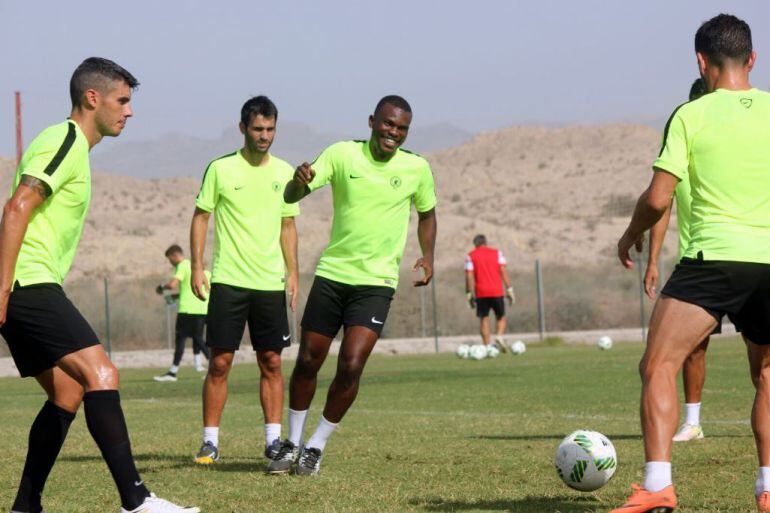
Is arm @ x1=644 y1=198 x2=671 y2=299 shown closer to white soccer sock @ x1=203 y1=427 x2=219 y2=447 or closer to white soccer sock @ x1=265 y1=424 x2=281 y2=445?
white soccer sock @ x1=265 y1=424 x2=281 y2=445

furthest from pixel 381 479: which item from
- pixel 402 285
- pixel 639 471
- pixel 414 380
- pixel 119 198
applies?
pixel 119 198

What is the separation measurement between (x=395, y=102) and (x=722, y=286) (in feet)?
10.3

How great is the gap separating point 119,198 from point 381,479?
7448 centimetres

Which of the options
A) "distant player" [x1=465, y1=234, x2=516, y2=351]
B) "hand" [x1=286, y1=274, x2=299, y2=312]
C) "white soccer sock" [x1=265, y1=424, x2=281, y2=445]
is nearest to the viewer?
"white soccer sock" [x1=265, y1=424, x2=281, y2=445]

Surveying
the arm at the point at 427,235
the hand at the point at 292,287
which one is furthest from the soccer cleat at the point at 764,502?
the hand at the point at 292,287

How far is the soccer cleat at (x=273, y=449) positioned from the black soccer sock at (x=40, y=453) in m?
2.33

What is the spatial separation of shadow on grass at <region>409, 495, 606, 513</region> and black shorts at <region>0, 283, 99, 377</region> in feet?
6.64

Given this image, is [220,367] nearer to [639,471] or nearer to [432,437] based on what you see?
[432,437]

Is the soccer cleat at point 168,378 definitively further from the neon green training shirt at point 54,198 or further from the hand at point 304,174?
the neon green training shirt at point 54,198

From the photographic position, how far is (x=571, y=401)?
579 inches

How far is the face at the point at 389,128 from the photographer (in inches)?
344

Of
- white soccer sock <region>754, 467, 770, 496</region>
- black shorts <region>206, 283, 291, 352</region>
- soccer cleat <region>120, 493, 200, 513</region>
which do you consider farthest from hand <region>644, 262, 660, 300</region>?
soccer cleat <region>120, 493, 200, 513</region>

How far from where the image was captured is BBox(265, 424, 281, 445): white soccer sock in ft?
31.0

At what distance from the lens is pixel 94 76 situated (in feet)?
22.5
